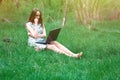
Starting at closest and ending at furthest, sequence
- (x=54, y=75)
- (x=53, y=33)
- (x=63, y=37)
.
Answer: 1. (x=54, y=75)
2. (x=53, y=33)
3. (x=63, y=37)

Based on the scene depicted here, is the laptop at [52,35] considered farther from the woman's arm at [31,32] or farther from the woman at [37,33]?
the woman's arm at [31,32]

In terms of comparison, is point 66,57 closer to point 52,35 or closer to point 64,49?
point 64,49

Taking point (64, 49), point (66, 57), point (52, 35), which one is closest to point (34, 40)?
point (52, 35)

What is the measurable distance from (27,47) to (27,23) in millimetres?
407

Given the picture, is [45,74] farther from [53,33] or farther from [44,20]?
[44,20]

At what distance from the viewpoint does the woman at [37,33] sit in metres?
7.74

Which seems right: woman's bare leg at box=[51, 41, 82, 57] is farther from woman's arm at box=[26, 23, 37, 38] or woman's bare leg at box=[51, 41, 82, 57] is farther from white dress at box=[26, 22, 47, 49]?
woman's arm at box=[26, 23, 37, 38]

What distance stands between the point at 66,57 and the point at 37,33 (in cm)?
73

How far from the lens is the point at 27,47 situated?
7738 millimetres

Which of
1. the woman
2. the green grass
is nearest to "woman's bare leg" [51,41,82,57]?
the woman

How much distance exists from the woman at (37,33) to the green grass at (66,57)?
0.11 metres

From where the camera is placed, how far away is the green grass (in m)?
6.30

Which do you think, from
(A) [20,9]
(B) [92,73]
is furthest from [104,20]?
(B) [92,73]

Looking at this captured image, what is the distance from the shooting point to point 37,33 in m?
7.85
